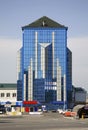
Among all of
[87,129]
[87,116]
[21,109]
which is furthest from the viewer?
[21,109]

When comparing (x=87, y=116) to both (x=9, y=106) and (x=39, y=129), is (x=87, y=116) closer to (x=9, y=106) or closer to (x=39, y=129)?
(x=39, y=129)

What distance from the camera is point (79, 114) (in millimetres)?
82125

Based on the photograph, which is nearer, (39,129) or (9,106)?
(39,129)

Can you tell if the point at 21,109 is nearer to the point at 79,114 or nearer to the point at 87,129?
the point at 79,114

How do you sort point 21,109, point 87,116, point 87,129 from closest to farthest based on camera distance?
point 87,129 → point 87,116 → point 21,109

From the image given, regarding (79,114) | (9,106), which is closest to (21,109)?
(9,106)

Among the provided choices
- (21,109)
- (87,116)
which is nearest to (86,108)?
(87,116)

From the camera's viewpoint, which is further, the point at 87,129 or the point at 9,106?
the point at 9,106

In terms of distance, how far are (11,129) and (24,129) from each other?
1545 millimetres

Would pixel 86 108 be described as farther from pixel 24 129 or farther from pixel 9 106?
pixel 9 106

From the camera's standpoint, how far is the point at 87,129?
1700 inches

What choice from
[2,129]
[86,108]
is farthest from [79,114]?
[2,129]

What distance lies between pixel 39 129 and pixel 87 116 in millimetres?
37360

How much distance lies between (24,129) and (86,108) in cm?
3824
